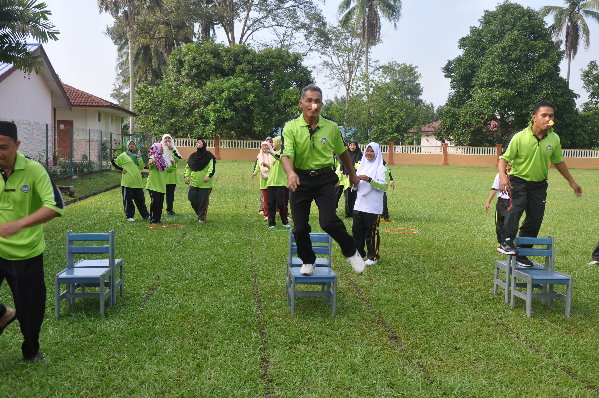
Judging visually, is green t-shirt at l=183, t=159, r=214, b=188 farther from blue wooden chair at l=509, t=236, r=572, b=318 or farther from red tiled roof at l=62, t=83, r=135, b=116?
red tiled roof at l=62, t=83, r=135, b=116

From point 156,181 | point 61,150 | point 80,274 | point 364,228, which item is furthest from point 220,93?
point 80,274

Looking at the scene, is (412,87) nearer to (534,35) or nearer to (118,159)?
(534,35)

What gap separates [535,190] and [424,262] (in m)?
2.64

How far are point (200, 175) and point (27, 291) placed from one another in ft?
28.8

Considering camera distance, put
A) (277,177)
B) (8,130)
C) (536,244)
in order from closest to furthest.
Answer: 1. (8,130)
2. (536,244)
3. (277,177)

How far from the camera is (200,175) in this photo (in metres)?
13.4

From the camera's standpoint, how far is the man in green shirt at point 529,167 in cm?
703

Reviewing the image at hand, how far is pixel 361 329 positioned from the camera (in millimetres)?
5879

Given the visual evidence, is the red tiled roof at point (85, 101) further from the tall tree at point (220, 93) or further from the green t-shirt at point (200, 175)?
the green t-shirt at point (200, 175)

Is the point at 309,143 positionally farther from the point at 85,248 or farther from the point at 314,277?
the point at 85,248

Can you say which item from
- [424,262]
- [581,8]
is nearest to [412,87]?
[581,8]

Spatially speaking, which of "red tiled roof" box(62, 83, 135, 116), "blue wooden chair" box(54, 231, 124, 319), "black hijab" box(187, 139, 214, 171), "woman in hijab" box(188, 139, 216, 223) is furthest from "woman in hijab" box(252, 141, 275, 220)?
"red tiled roof" box(62, 83, 135, 116)

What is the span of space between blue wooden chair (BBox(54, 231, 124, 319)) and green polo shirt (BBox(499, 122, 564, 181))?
16.2ft

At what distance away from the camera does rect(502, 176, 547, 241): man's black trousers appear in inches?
279
